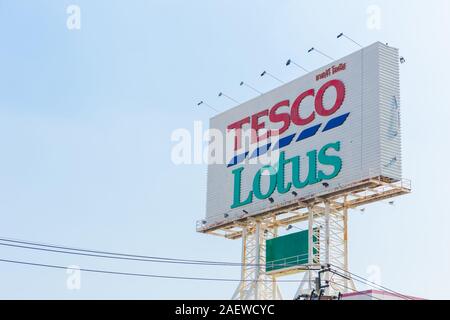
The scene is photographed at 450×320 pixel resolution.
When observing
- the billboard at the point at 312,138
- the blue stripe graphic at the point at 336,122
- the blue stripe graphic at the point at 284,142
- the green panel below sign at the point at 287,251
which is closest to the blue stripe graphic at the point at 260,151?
the billboard at the point at 312,138

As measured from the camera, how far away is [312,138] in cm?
5406

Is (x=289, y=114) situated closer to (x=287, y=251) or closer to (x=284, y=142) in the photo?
(x=284, y=142)

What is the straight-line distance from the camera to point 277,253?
180 feet

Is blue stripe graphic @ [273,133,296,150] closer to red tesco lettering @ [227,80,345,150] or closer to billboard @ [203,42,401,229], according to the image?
billboard @ [203,42,401,229]

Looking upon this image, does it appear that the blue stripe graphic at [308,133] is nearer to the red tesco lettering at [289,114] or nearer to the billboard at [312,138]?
the billboard at [312,138]

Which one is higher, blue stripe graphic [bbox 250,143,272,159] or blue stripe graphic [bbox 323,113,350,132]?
blue stripe graphic [bbox 323,113,350,132]

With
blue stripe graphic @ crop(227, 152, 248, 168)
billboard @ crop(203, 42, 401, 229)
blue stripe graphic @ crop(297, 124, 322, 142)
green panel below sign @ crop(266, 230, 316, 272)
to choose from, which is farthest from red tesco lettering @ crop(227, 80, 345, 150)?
green panel below sign @ crop(266, 230, 316, 272)

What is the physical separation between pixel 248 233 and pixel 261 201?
3.38 m

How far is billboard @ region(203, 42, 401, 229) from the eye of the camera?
50.7 metres

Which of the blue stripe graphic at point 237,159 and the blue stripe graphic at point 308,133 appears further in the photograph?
the blue stripe graphic at point 237,159

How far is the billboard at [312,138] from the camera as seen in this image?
50.7 m

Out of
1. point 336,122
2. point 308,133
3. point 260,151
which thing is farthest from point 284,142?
point 336,122
